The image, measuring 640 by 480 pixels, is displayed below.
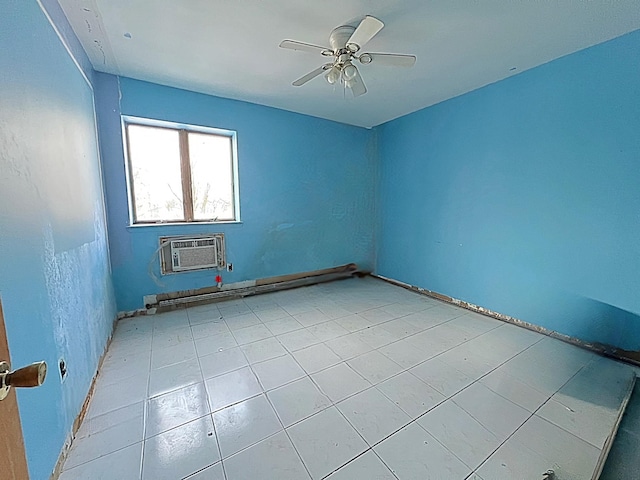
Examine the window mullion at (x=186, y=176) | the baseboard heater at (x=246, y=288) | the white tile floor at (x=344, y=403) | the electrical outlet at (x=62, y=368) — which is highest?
the window mullion at (x=186, y=176)

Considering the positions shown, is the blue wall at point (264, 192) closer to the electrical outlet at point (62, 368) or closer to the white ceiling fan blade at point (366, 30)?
the electrical outlet at point (62, 368)

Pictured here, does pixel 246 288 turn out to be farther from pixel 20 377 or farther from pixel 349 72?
pixel 20 377

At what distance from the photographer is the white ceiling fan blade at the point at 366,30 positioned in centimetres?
156

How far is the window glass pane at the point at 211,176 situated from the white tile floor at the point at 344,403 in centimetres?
136

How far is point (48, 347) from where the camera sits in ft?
4.03

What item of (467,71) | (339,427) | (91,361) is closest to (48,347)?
(91,361)

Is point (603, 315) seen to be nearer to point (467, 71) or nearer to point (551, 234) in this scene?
point (551, 234)

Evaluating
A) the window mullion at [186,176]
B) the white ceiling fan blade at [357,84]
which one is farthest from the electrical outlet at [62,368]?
the white ceiling fan blade at [357,84]

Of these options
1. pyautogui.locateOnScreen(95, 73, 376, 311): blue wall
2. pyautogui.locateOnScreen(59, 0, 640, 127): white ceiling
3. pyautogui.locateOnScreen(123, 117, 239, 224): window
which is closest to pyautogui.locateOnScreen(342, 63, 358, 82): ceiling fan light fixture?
pyautogui.locateOnScreen(59, 0, 640, 127): white ceiling

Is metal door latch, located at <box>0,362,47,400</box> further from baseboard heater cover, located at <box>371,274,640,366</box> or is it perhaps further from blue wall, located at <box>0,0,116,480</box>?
baseboard heater cover, located at <box>371,274,640,366</box>

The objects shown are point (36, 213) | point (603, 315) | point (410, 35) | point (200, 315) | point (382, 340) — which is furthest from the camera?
point (200, 315)

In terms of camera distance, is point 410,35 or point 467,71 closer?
point 410,35

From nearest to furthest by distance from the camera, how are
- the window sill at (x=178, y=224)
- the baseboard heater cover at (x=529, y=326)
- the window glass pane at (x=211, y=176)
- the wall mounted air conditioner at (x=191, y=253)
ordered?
the baseboard heater cover at (x=529, y=326) < the window sill at (x=178, y=224) < the wall mounted air conditioner at (x=191, y=253) < the window glass pane at (x=211, y=176)

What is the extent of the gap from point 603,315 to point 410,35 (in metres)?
2.73
